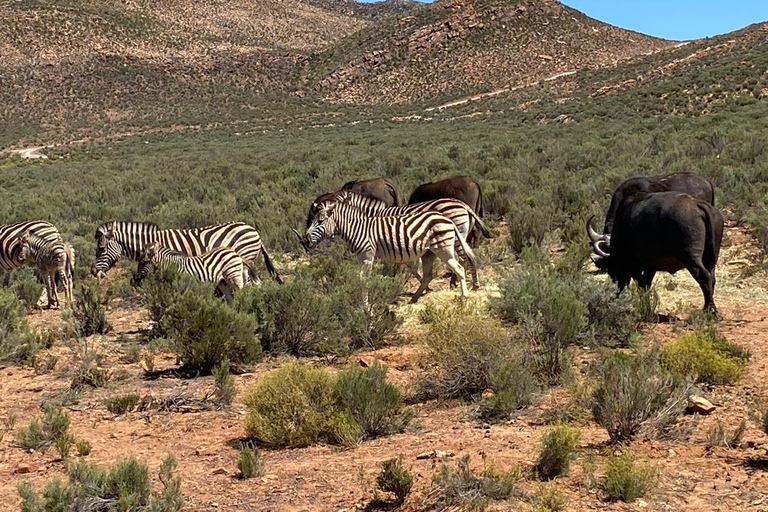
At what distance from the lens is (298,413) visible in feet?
21.2

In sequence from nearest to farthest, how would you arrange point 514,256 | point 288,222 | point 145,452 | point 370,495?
point 370,495 → point 145,452 → point 514,256 → point 288,222

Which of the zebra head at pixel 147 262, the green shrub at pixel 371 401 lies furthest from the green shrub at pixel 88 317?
the green shrub at pixel 371 401

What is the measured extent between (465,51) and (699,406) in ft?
275

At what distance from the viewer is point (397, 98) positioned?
81562 mm

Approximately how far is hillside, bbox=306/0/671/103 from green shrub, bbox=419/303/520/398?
72.2m

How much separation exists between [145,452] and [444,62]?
8257cm

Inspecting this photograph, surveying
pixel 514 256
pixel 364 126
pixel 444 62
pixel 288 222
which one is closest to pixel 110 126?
pixel 364 126

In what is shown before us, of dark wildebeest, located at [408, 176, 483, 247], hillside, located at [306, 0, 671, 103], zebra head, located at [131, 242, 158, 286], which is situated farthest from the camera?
hillside, located at [306, 0, 671, 103]

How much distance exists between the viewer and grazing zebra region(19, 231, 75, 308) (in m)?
13.6

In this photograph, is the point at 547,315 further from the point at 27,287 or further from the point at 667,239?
the point at 27,287

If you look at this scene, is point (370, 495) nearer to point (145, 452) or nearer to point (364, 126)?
point (145, 452)

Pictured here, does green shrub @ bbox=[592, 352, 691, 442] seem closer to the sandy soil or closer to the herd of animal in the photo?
the sandy soil

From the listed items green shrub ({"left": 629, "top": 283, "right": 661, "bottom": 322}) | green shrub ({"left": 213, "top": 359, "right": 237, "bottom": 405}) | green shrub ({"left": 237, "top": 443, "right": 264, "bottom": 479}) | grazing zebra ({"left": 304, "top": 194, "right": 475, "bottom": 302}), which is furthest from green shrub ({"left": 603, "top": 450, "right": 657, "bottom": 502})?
grazing zebra ({"left": 304, "top": 194, "right": 475, "bottom": 302})

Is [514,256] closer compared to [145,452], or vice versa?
[145,452]
